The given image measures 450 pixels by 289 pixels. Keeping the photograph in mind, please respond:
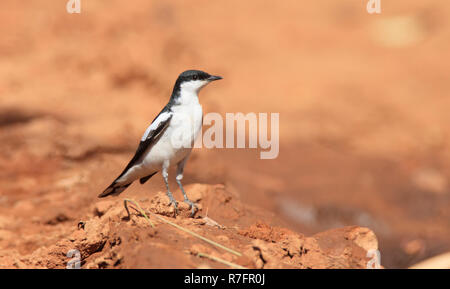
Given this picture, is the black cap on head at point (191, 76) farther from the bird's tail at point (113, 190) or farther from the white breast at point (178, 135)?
the bird's tail at point (113, 190)

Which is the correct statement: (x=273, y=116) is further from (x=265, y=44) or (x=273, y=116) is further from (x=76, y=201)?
(x=76, y=201)

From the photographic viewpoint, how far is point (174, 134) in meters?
5.26

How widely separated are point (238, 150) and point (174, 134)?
22.1 ft

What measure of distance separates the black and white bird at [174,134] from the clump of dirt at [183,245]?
593mm

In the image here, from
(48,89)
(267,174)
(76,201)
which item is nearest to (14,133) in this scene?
(48,89)

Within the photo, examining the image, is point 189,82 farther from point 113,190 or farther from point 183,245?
point 183,245

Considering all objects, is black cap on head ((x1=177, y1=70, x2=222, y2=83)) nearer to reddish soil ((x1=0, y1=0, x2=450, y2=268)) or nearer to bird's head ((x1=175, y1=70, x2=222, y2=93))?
bird's head ((x1=175, y1=70, x2=222, y2=93))

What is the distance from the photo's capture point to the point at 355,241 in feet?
15.3

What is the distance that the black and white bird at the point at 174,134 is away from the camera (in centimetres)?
527

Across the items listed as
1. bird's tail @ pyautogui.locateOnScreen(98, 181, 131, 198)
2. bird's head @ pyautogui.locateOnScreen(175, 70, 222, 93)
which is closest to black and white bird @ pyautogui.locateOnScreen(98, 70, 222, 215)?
bird's head @ pyautogui.locateOnScreen(175, 70, 222, 93)

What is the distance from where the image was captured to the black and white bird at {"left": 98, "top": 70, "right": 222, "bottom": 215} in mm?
5266

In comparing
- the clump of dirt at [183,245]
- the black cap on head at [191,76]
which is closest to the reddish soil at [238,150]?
the clump of dirt at [183,245]

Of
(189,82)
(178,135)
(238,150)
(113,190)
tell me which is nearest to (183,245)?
(178,135)

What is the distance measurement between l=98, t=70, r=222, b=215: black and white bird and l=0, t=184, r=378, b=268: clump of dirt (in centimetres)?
59
